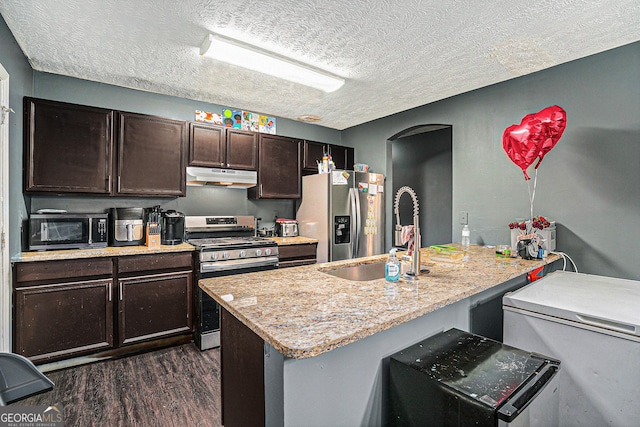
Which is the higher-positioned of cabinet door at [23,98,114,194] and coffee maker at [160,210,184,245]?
cabinet door at [23,98,114,194]

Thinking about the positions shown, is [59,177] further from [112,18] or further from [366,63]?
[366,63]

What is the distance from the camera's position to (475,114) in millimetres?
3289

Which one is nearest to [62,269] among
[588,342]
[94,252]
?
[94,252]

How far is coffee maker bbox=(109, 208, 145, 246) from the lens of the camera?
9.53 ft

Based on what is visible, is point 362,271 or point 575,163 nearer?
point 362,271

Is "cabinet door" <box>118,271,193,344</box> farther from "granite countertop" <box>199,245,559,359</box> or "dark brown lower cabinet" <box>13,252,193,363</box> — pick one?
"granite countertop" <box>199,245,559,359</box>

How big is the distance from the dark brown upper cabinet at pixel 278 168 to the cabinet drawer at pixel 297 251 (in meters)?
0.71

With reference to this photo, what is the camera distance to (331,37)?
2242 millimetres

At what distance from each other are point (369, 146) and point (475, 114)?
1563mm

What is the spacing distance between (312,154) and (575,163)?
2.84 meters

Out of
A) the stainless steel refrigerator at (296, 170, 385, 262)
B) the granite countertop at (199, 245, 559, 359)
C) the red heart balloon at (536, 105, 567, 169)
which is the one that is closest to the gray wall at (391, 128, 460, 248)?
the stainless steel refrigerator at (296, 170, 385, 262)

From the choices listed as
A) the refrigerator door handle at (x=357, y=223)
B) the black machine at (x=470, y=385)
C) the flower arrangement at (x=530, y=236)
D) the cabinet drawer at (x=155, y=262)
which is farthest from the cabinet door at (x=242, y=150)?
the black machine at (x=470, y=385)

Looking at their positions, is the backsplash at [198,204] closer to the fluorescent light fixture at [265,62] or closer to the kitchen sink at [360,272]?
the fluorescent light fixture at [265,62]

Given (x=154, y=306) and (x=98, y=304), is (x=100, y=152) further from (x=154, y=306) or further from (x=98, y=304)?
(x=154, y=306)
